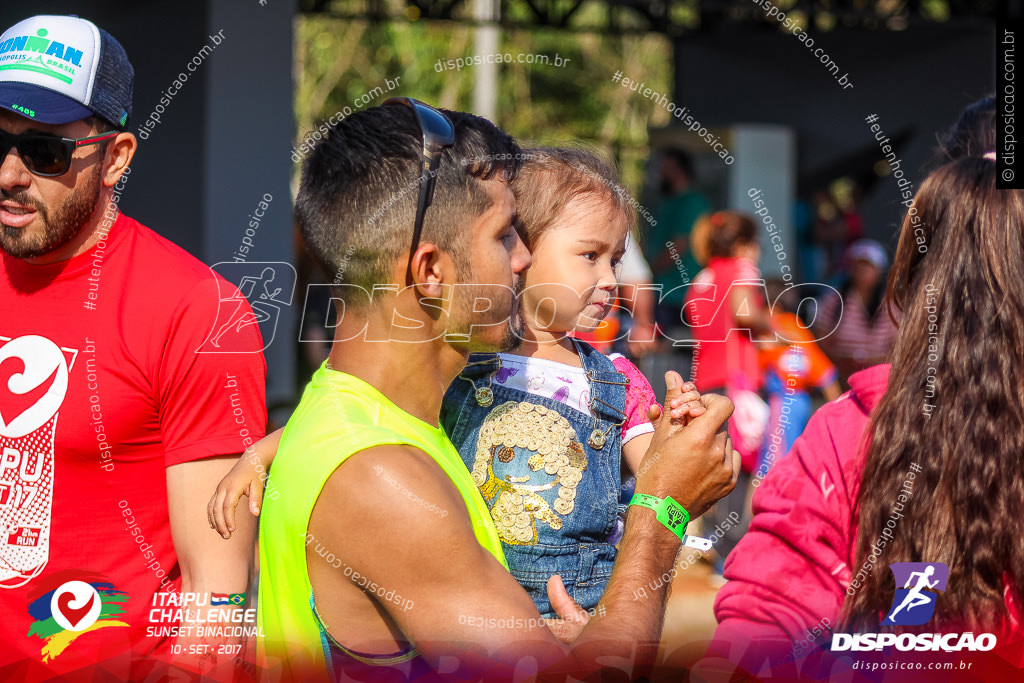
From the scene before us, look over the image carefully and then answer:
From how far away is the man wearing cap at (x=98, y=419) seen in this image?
1633mm

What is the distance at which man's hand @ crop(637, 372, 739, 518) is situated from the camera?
1.41 m

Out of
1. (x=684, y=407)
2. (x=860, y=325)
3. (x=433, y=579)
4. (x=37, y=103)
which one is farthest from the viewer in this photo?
(x=860, y=325)

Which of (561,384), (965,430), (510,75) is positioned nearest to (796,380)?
(561,384)

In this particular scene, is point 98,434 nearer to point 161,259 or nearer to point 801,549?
point 161,259

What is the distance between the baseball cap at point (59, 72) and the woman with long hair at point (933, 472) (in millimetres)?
1325

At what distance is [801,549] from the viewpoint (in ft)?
4.50

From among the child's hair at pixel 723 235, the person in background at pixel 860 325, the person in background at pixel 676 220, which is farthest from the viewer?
the person in background at pixel 676 220

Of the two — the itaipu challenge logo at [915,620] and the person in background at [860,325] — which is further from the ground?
the person in background at [860,325]

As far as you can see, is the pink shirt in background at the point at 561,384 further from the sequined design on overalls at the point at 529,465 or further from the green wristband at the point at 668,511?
the green wristband at the point at 668,511

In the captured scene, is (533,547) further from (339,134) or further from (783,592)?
(339,134)

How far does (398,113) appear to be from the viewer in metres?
1.39

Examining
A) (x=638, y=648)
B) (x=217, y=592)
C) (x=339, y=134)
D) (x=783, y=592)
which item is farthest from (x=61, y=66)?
(x=783, y=592)

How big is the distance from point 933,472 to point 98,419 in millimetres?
1361

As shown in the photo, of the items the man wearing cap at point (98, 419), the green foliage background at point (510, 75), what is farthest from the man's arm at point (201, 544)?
the green foliage background at point (510, 75)
